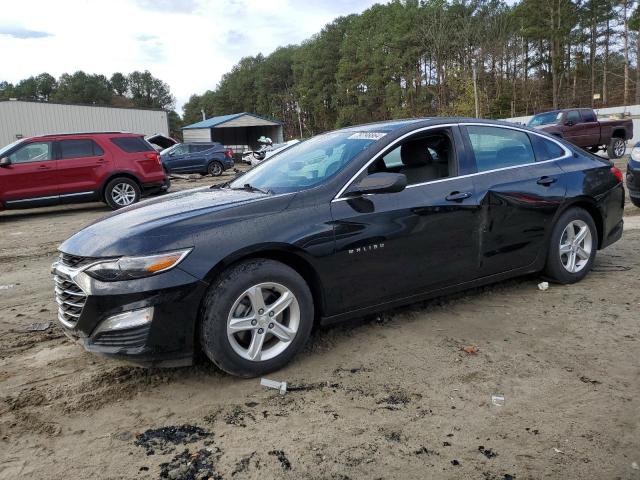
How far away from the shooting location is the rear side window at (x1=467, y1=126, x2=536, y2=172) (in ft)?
14.8

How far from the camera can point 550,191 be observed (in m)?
4.77

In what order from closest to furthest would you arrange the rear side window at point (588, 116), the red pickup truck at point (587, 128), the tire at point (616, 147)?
the red pickup truck at point (587, 128), the rear side window at point (588, 116), the tire at point (616, 147)

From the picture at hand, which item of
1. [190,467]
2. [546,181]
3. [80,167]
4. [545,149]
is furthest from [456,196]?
[80,167]

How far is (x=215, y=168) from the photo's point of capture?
25.4 meters

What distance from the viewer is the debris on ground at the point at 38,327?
4.52m

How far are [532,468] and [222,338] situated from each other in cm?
177

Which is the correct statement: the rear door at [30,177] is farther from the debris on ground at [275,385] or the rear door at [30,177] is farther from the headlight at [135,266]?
the debris on ground at [275,385]

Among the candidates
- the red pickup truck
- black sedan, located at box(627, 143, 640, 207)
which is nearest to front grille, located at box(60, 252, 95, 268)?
black sedan, located at box(627, 143, 640, 207)

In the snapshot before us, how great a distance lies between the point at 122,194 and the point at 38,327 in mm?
8548

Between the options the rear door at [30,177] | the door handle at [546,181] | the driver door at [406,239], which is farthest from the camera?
the rear door at [30,177]

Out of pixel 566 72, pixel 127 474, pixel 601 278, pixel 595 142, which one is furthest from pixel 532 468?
pixel 566 72

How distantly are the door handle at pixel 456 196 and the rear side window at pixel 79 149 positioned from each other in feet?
33.9

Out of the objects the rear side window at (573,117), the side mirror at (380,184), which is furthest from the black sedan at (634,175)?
the rear side window at (573,117)

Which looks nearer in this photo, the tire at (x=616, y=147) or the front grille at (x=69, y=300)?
the front grille at (x=69, y=300)
